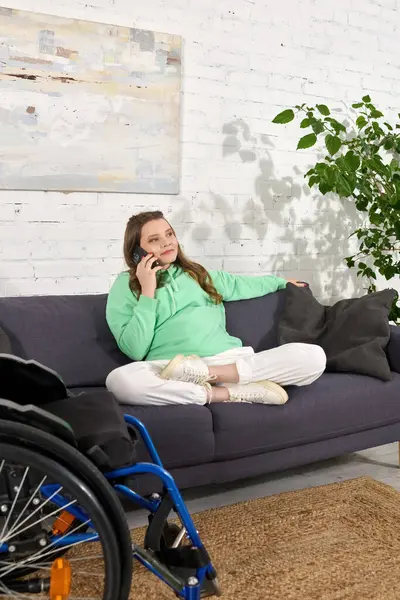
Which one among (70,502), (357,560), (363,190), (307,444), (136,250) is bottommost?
(357,560)

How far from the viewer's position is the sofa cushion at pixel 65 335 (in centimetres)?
246

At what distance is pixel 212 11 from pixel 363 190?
3.54 ft

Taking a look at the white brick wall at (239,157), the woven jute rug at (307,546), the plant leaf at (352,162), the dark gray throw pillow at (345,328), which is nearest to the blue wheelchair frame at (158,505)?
the woven jute rug at (307,546)

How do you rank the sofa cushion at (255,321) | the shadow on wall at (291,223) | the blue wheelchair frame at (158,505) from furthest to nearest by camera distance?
the shadow on wall at (291,223) < the sofa cushion at (255,321) < the blue wheelchair frame at (158,505)

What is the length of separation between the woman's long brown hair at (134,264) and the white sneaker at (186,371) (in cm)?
36

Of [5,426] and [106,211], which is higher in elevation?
[106,211]

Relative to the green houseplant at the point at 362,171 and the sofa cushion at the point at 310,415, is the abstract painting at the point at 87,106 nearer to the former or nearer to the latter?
the green houseplant at the point at 362,171

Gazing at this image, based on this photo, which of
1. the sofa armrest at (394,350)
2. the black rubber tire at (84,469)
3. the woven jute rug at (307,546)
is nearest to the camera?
the black rubber tire at (84,469)

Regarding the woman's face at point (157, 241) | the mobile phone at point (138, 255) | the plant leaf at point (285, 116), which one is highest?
the plant leaf at point (285, 116)

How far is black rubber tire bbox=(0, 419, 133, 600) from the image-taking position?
131cm

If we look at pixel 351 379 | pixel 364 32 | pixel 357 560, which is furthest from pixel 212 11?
pixel 357 560

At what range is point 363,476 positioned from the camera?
2625 mm

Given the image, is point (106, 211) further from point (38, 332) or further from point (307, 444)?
point (307, 444)

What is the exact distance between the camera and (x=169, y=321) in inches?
101
